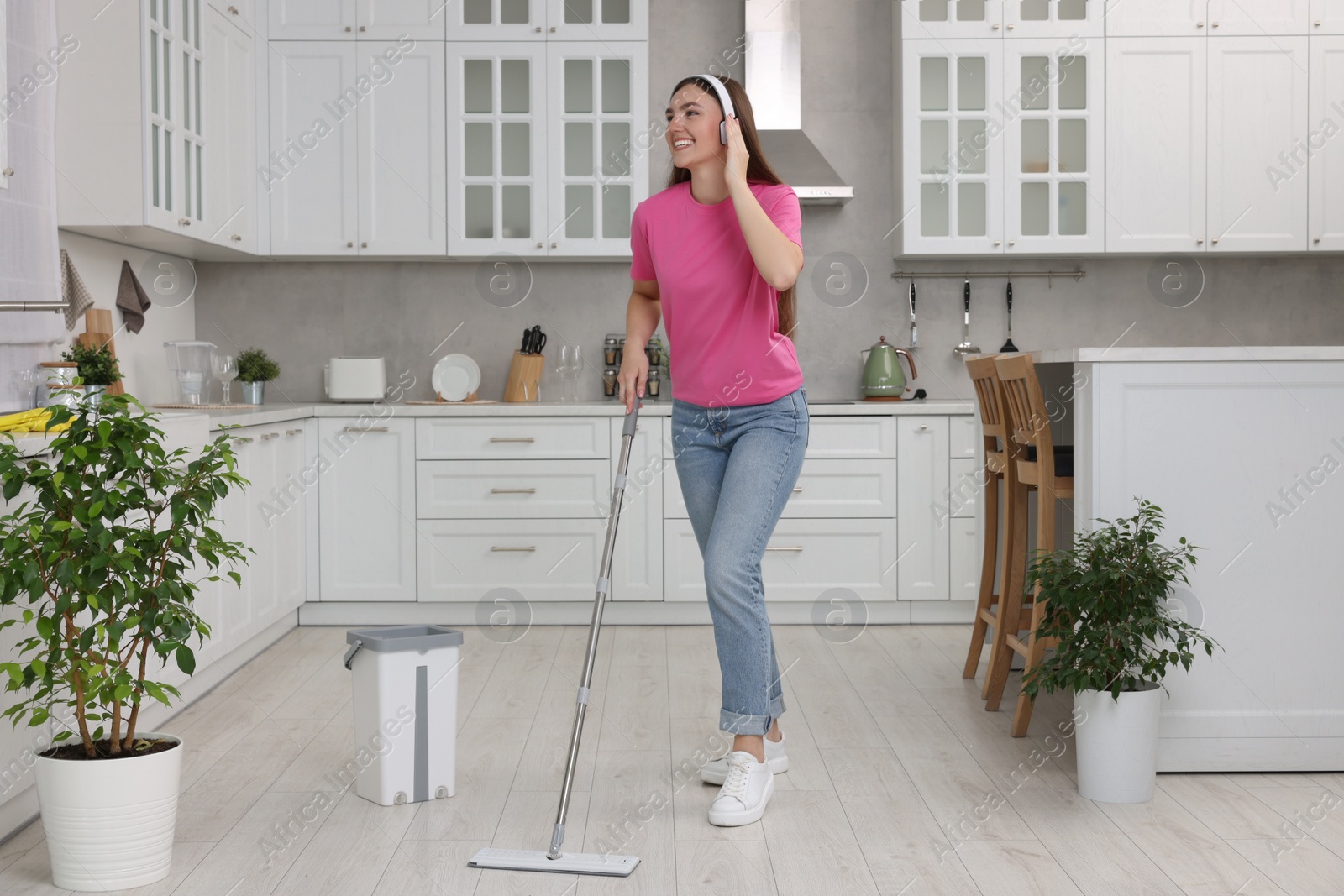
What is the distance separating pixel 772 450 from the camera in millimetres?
2256

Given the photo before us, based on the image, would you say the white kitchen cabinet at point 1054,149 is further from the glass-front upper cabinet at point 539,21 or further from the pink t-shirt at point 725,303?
the pink t-shirt at point 725,303

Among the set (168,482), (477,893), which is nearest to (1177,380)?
(477,893)

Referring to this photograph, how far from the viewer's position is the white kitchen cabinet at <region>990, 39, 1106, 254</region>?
4324 mm

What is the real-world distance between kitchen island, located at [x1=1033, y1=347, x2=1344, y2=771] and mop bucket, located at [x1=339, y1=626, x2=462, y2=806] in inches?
55.5

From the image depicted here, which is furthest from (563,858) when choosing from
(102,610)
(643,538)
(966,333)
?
(966,333)

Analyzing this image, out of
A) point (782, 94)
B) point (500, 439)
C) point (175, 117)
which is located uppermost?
point (782, 94)

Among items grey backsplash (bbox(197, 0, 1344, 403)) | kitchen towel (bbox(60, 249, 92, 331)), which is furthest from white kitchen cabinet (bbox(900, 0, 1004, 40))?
kitchen towel (bbox(60, 249, 92, 331))

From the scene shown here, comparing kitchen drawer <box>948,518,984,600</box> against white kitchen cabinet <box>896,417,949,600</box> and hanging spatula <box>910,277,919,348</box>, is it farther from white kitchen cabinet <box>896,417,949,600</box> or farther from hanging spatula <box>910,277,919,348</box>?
hanging spatula <box>910,277,919,348</box>

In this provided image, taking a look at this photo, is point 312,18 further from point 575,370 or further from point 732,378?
point 732,378

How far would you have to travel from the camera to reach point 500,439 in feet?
13.5

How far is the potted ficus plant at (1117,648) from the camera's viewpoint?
2293 millimetres

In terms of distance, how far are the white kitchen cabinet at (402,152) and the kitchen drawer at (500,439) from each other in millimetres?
696

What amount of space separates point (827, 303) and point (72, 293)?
107 inches

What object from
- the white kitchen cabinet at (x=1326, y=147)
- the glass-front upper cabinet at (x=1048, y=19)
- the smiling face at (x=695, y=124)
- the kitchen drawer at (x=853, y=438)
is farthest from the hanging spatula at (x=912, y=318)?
the smiling face at (x=695, y=124)
